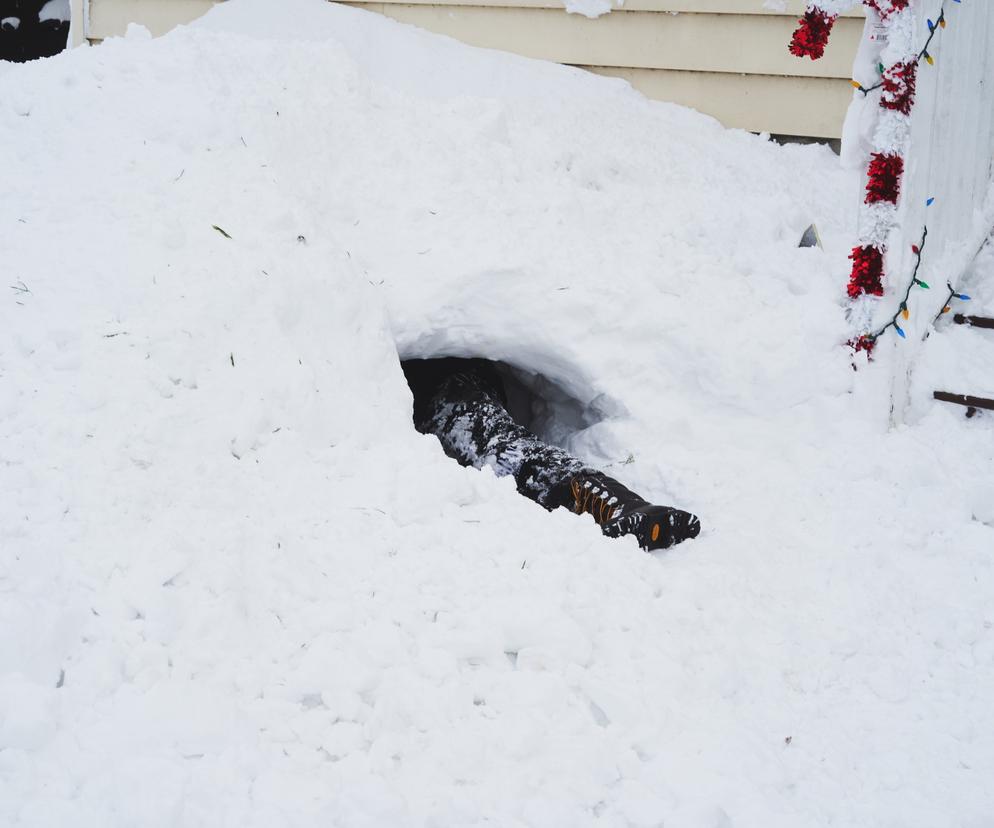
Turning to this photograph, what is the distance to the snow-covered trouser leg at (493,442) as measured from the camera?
3305 mm

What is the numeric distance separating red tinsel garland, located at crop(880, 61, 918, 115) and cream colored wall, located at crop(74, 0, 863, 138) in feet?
6.07

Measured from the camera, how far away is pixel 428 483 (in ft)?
8.66

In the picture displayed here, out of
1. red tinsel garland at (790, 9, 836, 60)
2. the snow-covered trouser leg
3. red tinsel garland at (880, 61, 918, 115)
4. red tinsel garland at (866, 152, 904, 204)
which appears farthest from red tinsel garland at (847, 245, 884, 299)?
the snow-covered trouser leg

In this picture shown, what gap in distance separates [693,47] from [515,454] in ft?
10.2

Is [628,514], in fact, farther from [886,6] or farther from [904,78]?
[886,6]

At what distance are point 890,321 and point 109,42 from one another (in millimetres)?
3841

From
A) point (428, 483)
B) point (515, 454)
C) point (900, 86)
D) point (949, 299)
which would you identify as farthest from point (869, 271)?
point (428, 483)

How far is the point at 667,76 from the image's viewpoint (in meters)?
5.22

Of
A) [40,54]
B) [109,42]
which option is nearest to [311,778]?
[109,42]

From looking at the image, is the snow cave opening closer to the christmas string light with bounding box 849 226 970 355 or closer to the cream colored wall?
the christmas string light with bounding box 849 226 970 355

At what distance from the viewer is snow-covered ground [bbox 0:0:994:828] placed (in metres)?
1.89

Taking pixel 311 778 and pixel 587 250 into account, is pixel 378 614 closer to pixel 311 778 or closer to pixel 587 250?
pixel 311 778

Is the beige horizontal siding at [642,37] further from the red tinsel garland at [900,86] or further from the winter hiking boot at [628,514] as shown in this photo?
the winter hiking boot at [628,514]

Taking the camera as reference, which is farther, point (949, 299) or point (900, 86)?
point (949, 299)
